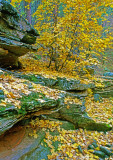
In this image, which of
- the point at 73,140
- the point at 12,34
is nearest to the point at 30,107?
the point at 73,140

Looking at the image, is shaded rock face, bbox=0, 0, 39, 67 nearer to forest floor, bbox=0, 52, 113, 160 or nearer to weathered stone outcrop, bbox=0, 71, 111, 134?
weathered stone outcrop, bbox=0, 71, 111, 134

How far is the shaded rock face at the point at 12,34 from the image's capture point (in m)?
4.75

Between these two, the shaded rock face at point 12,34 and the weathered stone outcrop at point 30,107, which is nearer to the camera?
the weathered stone outcrop at point 30,107

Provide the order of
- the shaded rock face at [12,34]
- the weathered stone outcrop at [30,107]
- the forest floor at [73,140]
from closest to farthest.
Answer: the weathered stone outcrop at [30,107] < the forest floor at [73,140] < the shaded rock face at [12,34]

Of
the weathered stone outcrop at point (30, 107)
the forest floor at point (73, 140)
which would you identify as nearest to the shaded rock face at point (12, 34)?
the weathered stone outcrop at point (30, 107)

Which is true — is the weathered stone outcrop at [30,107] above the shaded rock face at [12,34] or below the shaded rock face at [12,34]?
below

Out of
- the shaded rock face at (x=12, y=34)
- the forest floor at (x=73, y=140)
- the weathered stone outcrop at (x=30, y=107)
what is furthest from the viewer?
the shaded rock face at (x=12, y=34)

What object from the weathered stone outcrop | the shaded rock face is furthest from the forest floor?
the shaded rock face

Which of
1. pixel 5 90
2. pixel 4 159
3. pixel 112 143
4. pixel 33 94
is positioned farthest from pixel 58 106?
pixel 112 143

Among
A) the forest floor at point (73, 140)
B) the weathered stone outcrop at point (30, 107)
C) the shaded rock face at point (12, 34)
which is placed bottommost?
the forest floor at point (73, 140)

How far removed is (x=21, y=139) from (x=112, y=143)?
385 centimetres

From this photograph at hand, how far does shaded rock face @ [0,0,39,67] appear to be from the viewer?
4.75m

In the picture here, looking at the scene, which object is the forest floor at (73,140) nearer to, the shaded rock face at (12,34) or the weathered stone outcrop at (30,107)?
the weathered stone outcrop at (30,107)

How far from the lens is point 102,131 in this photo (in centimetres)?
577
